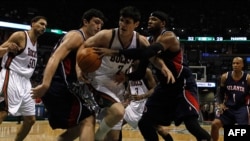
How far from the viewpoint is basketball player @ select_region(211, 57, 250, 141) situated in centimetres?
666

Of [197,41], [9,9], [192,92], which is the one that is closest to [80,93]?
[192,92]

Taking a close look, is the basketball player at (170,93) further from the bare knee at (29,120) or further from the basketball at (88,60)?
the bare knee at (29,120)

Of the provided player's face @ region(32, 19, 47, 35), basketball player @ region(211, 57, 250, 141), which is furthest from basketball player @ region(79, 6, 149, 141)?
basketball player @ region(211, 57, 250, 141)

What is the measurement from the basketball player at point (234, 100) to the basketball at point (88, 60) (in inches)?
133

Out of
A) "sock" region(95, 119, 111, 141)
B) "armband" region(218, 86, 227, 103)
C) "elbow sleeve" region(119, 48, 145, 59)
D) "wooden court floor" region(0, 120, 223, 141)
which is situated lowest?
"wooden court floor" region(0, 120, 223, 141)

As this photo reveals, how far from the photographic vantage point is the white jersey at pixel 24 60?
6.15 m

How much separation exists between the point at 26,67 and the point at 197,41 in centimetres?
2388

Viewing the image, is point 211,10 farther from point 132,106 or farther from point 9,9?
point 132,106

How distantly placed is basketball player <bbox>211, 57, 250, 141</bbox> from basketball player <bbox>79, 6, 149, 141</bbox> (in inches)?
114

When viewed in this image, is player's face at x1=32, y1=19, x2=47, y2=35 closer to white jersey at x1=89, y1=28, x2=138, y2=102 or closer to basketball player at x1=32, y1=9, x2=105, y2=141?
basketball player at x1=32, y1=9, x2=105, y2=141

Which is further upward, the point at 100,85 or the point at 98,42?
the point at 98,42

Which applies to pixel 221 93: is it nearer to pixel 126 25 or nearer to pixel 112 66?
pixel 112 66

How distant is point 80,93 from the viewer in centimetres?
407

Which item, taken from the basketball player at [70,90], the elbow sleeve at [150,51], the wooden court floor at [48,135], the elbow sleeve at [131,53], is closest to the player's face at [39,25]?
the basketball player at [70,90]
